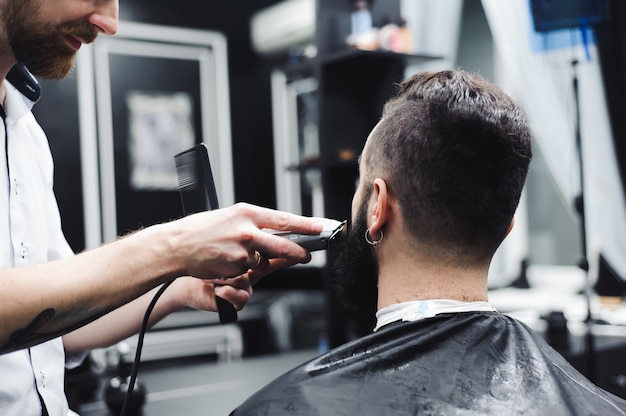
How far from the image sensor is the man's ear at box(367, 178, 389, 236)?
145 cm

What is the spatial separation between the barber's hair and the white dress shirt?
826 mm

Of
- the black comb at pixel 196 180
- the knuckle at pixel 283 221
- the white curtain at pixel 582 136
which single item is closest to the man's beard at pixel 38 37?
the black comb at pixel 196 180

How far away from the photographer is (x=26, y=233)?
1.54 meters

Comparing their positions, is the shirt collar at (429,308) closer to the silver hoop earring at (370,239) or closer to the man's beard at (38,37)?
the silver hoop earring at (370,239)

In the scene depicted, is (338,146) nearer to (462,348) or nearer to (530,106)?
(530,106)

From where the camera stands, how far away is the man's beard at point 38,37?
Answer: 138 centimetres

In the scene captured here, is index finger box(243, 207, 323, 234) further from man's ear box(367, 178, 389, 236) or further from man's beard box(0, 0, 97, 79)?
man's beard box(0, 0, 97, 79)

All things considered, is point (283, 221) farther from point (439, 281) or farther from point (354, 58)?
point (354, 58)

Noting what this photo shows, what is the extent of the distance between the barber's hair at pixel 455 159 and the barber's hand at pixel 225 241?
0.33 m

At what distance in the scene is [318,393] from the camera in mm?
1318

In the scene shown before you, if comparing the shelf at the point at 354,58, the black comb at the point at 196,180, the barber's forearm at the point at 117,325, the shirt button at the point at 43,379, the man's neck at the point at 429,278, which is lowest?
the shirt button at the point at 43,379

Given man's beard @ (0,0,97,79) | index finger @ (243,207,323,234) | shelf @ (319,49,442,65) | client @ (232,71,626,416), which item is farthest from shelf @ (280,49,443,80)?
index finger @ (243,207,323,234)

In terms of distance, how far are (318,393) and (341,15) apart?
8.26 ft

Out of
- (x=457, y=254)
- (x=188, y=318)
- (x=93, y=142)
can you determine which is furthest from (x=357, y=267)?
(x=93, y=142)
